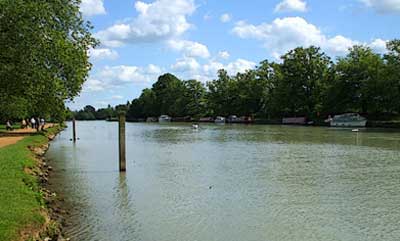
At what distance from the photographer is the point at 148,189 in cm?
1859

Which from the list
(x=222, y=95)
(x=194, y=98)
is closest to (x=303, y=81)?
(x=222, y=95)

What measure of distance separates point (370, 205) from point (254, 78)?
10099cm

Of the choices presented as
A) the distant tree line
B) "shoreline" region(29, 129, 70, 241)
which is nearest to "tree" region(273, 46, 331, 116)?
the distant tree line

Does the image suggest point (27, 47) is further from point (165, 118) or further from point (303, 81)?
point (165, 118)

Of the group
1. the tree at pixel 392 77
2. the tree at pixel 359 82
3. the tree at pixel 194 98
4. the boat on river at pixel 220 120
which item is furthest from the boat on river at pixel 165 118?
the tree at pixel 392 77

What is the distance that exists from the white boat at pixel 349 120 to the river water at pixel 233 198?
48736mm

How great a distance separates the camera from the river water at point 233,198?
12.3 m

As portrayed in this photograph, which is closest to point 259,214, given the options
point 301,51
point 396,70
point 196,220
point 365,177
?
point 196,220

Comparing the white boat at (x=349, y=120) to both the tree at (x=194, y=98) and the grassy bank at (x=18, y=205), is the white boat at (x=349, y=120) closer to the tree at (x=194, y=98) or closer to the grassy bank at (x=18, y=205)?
the tree at (x=194, y=98)

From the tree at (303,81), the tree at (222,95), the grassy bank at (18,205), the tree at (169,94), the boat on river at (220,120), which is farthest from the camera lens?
the tree at (169,94)

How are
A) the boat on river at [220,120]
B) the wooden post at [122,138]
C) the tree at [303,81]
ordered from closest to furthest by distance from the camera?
the wooden post at [122,138]
the tree at [303,81]
the boat on river at [220,120]

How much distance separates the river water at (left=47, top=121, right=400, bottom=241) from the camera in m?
12.3

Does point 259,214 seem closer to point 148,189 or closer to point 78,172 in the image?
point 148,189

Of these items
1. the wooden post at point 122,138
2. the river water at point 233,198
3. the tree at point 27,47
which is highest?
the tree at point 27,47
